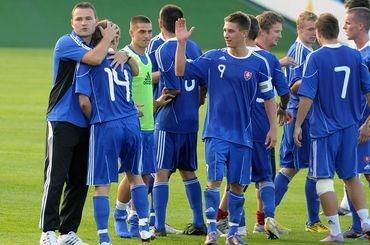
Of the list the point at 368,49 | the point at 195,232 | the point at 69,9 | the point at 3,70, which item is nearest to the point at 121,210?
the point at 195,232

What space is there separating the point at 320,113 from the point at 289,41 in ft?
101

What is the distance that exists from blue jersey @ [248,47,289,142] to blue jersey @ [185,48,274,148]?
25cm

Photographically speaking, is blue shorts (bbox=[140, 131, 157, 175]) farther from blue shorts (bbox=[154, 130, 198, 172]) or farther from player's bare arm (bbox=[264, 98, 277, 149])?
player's bare arm (bbox=[264, 98, 277, 149])

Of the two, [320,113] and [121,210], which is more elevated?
[320,113]

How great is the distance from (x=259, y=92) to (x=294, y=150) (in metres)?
1.37

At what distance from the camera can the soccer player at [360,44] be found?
11156mm

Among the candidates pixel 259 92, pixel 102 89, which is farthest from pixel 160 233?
pixel 102 89

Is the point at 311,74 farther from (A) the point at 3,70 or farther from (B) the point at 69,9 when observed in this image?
(B) the point at 69,9

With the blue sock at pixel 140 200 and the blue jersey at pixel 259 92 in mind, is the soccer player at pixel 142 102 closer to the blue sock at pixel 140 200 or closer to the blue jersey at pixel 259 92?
the blue sock at pixel 140 200

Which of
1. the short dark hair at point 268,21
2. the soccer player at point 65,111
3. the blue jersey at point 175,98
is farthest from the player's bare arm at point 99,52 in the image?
the short dark hair at point 268,21

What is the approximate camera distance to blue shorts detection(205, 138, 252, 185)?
33.3 ft

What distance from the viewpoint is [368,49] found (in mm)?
11398

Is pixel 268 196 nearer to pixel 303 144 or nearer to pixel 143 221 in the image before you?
pixel 303 144

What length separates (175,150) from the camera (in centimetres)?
1116
